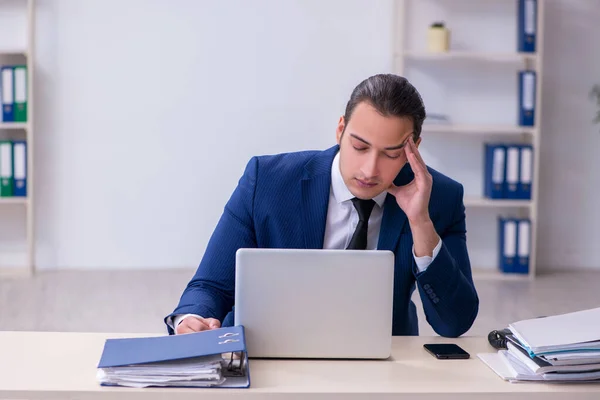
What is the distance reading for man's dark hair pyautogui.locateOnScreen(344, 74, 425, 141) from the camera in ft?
5.99

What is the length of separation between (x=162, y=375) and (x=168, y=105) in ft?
13.0

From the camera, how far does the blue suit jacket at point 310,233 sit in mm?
1882

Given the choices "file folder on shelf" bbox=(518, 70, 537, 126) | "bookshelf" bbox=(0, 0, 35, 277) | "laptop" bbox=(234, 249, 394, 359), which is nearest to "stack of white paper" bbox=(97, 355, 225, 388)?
"laptop" bbox=(234, 249, 394, 359)

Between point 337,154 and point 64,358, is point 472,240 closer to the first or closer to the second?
point 337,154

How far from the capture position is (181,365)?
4.71 feet

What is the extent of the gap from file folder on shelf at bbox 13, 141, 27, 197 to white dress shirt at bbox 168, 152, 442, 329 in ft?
11.1

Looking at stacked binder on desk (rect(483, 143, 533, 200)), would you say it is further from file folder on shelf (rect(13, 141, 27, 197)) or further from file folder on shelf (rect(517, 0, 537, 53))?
file folder on shelf (rect(13, 141, 27, 197))

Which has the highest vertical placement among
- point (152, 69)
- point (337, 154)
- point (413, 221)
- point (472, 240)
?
point (152, 69)

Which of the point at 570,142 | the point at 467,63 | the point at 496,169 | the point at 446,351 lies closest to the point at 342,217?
the point at 446,351

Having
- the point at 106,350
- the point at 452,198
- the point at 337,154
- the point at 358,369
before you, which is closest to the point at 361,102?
the point at 337,154

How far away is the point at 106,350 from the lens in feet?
4.96

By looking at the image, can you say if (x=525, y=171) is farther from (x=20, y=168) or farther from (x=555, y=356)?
(x=555, y=356)

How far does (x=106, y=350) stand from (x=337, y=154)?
804mm

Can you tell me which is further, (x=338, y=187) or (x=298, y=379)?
(x=338, y=187)
